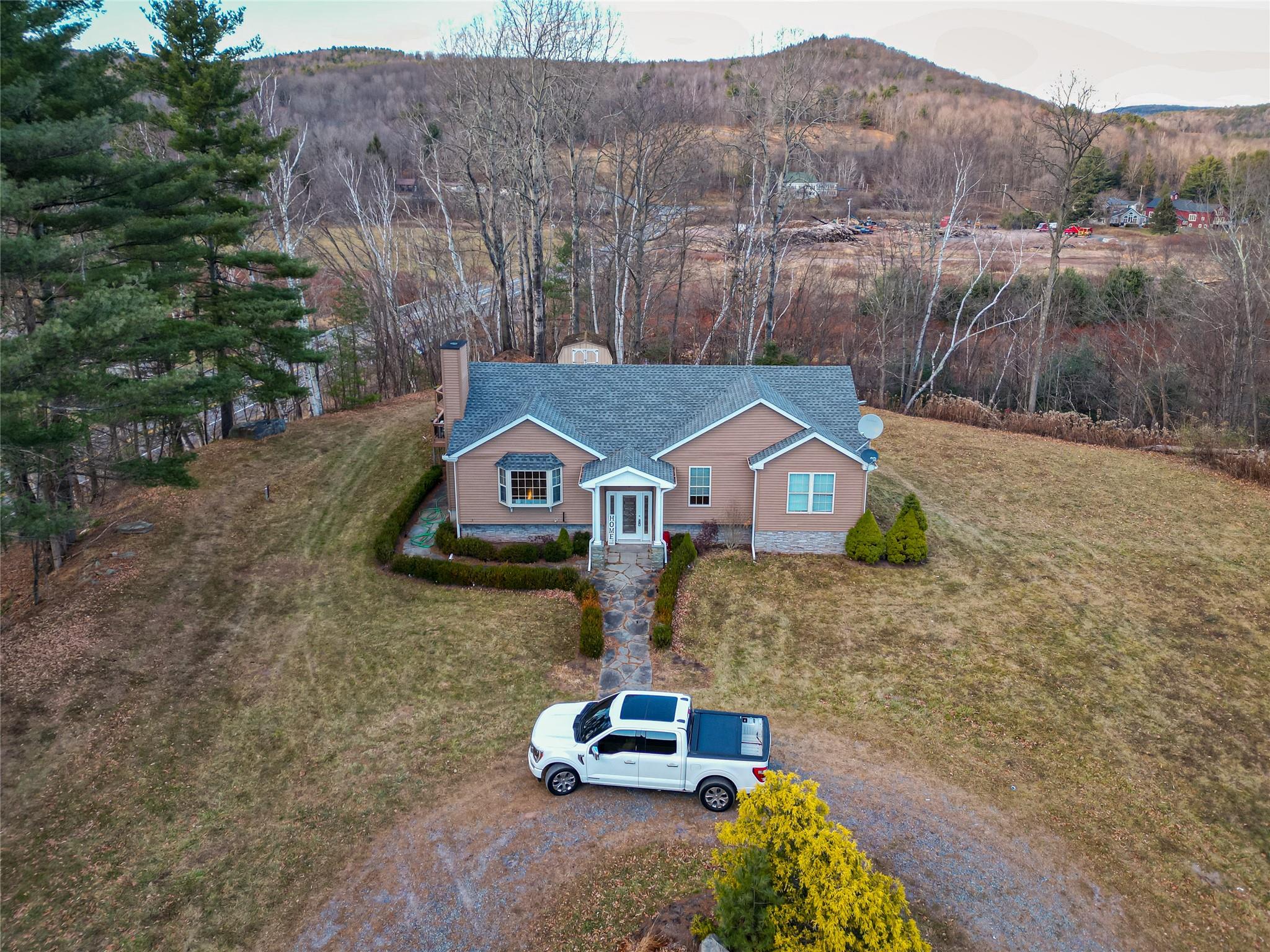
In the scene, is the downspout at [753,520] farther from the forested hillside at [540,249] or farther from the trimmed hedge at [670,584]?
the forested hillside at [540,249]

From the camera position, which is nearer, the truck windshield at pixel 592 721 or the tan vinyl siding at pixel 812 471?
the truck windshield at pixel 592 721

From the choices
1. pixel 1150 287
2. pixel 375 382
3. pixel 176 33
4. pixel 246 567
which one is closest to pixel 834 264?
pixel 1150 287

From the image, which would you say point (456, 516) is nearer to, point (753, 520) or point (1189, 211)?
point (753, 520)

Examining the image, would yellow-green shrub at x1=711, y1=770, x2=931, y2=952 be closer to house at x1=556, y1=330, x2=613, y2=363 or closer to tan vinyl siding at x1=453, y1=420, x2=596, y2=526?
tan vinyl siding at x1=453, y1=420, x2=596, y2=526

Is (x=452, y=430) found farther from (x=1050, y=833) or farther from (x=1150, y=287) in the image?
(x=1150, y=287)

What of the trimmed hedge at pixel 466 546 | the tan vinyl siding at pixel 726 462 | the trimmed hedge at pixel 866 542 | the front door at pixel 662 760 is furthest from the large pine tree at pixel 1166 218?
the front door at pixel 662 760

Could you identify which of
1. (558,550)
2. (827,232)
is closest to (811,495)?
(558,550)
